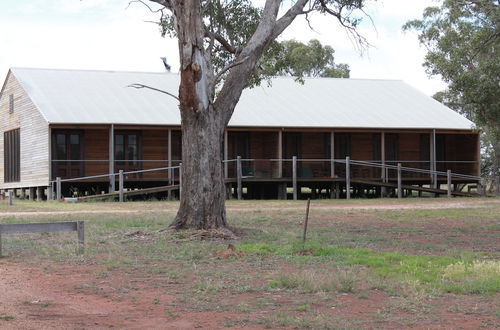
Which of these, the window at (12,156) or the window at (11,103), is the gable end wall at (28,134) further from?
the window at (12,156)

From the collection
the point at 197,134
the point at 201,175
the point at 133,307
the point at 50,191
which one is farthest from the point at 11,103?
the point at 133,307

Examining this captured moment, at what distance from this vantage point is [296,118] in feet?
117

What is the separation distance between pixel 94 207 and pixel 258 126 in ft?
32.0

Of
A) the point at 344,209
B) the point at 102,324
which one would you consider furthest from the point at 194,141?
the point at 344,209

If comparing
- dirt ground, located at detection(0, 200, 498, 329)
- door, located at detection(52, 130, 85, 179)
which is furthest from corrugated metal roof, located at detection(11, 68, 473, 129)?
dirt ground, located at detection(0, 200, 498, 329)

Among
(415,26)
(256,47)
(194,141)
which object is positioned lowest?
(194,141)

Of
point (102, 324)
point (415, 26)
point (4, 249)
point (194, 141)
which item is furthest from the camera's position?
point (415, 26)

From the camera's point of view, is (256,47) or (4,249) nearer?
(4,249)

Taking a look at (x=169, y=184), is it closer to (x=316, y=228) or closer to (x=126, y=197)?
(x=126, y=197)

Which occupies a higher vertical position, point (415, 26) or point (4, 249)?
point (415, 26)

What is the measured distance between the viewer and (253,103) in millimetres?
37719

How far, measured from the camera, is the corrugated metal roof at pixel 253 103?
1320 inches

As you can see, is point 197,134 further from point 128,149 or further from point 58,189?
point 128,149

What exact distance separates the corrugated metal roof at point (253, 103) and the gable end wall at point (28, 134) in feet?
2.32
